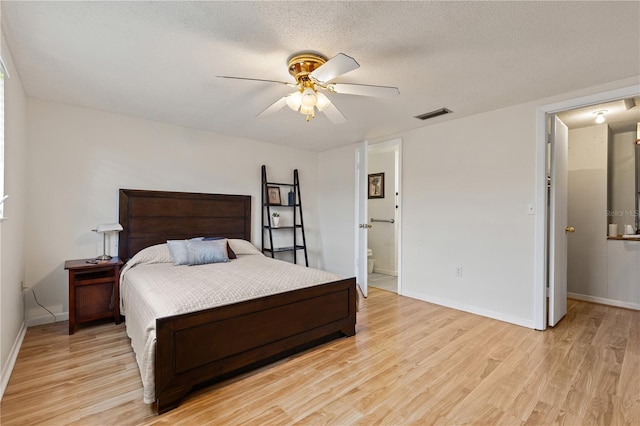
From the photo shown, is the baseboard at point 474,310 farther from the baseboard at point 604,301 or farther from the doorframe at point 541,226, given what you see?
the baseboard at point 604,301

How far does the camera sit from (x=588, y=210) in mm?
4008

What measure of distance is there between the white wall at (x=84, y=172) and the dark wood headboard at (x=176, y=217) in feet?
0.44

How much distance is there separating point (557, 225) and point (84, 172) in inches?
195

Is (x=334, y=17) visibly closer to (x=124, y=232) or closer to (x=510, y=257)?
(x=510, y=257)

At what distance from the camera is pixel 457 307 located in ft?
11.7

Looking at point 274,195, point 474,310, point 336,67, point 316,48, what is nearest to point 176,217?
point 274,195

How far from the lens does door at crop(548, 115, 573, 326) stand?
295cm

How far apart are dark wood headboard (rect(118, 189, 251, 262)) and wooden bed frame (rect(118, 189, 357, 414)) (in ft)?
0.03

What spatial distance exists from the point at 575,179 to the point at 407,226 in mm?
2379

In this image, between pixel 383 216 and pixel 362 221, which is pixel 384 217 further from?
pixel 362 221

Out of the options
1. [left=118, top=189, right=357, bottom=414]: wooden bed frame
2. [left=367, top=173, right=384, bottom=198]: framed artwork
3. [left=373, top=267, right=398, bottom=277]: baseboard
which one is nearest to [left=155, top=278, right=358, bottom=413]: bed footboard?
[left=118, top=189, right=357, bottom=414]: wooden bed frame

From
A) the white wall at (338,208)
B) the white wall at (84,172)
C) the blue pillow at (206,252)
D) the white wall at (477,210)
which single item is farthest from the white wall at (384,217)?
the blue pillow at (206,252)

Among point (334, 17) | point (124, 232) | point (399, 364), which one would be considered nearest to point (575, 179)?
point (399, 364)

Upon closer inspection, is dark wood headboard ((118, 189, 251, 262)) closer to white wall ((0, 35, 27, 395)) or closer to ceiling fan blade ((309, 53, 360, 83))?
white wall ((0, 35, 27, 395))
